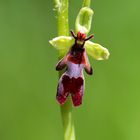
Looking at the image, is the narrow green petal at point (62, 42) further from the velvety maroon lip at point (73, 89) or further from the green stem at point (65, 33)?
the velvety maroon lip at point (73, 89)

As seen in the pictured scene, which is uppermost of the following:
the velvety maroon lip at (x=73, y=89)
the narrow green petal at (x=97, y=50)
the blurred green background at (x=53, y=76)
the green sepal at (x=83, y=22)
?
the blurred green background at (x=53, y=76)

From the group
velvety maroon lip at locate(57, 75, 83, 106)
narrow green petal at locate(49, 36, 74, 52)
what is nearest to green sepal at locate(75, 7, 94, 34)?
narrow green petal at locate(49, 36, 74, 52)

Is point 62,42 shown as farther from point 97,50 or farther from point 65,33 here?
point 97,50

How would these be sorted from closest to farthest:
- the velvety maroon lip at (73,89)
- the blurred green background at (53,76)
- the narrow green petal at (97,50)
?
the velvety maroon lip at (73,89), the narrow green petal at (97,50), the blurred green background at (53,76)

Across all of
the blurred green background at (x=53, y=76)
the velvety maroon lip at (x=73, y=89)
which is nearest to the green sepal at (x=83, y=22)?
the velvety maroon lip at (x=73, y=89)

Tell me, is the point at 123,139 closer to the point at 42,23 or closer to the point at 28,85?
the point at 28,85

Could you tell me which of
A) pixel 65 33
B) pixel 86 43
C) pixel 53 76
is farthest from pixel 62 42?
pixel 53 76
